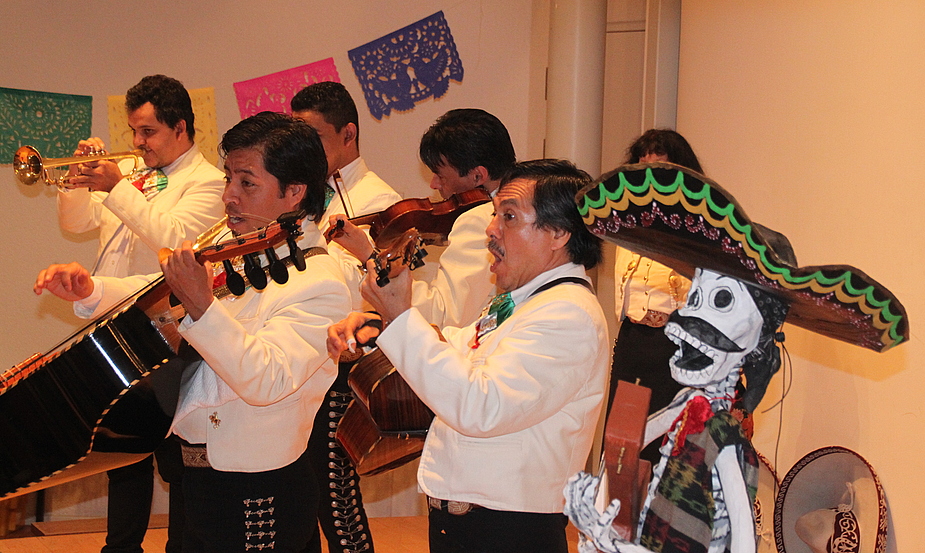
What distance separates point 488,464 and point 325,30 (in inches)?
138

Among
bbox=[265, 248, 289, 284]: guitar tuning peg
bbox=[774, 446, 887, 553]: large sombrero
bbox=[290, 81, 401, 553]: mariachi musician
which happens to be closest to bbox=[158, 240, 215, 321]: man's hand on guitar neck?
bbox=[265, 248, 289, 284]: guitar tuning peg

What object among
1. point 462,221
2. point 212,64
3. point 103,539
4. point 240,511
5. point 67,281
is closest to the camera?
point 240,511

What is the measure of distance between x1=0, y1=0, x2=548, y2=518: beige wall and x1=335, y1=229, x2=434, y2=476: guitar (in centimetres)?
228

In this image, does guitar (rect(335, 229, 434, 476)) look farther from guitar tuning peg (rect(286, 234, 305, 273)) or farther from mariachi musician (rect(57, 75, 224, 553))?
mariachi musician (rect(57, 75, 224, 553))

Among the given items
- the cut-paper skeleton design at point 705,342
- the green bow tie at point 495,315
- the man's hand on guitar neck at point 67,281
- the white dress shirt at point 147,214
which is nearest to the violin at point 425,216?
the white dress shirt at point 147,214

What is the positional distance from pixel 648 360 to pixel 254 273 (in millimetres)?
1853

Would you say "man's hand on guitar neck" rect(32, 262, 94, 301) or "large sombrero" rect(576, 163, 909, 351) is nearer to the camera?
"large sombrero" rect(576, 163, 909, 351)

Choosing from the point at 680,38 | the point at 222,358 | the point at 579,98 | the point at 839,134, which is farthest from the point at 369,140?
the point at 222,358

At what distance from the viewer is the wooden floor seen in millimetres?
4043

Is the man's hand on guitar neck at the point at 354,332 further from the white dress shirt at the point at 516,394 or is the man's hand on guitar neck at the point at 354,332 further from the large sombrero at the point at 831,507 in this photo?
the large sombrero at the point at 831,507

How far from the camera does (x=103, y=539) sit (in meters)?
4.18

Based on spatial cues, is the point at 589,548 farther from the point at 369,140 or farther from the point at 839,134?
the point at 369,140

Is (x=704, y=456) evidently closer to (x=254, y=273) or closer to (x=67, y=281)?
(x=254, y=273)

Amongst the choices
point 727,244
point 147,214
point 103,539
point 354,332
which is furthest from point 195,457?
point 103,539
